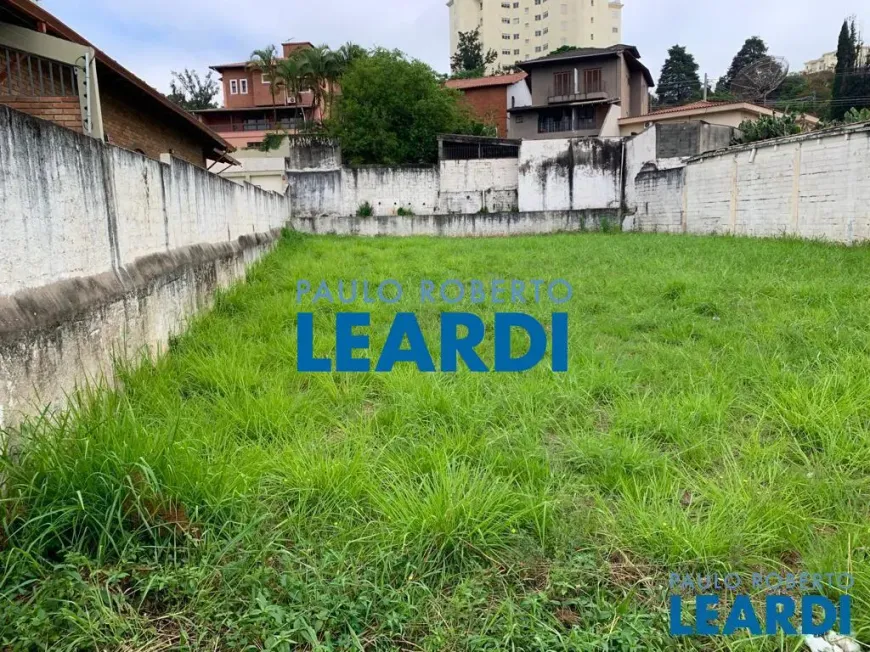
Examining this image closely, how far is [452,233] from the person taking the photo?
17.2m

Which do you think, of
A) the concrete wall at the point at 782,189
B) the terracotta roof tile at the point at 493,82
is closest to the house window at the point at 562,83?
the terracotta roof tile at the point at 493,82

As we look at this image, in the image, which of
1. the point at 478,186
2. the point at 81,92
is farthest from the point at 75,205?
the point at 478,186

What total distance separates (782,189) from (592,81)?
18.9 meters

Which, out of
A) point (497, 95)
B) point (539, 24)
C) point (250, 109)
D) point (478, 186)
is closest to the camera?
point (478, 186)

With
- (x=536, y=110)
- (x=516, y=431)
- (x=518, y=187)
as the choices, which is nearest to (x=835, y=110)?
(x=536, y=110)

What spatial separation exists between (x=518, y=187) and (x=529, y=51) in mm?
49285

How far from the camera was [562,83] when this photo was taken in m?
27.5

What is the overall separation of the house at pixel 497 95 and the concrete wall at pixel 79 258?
28116 mm

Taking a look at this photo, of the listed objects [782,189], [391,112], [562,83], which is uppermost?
[562,83]

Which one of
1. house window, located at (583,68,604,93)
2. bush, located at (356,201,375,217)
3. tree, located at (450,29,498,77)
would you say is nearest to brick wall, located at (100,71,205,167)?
bush, located at (356,201,375,217)

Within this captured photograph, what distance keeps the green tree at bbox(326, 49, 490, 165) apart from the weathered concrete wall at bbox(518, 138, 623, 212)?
14.3 ft

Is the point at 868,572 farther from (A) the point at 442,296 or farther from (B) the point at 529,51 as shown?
(B) the point at 529,51

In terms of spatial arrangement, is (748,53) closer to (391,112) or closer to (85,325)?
(391,112)

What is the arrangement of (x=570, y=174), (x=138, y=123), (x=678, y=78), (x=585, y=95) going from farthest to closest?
1. (x=678, y=78)
2. (x=585, y=95)
3. (x=570, y=174)
4. (x=138, y=123)
